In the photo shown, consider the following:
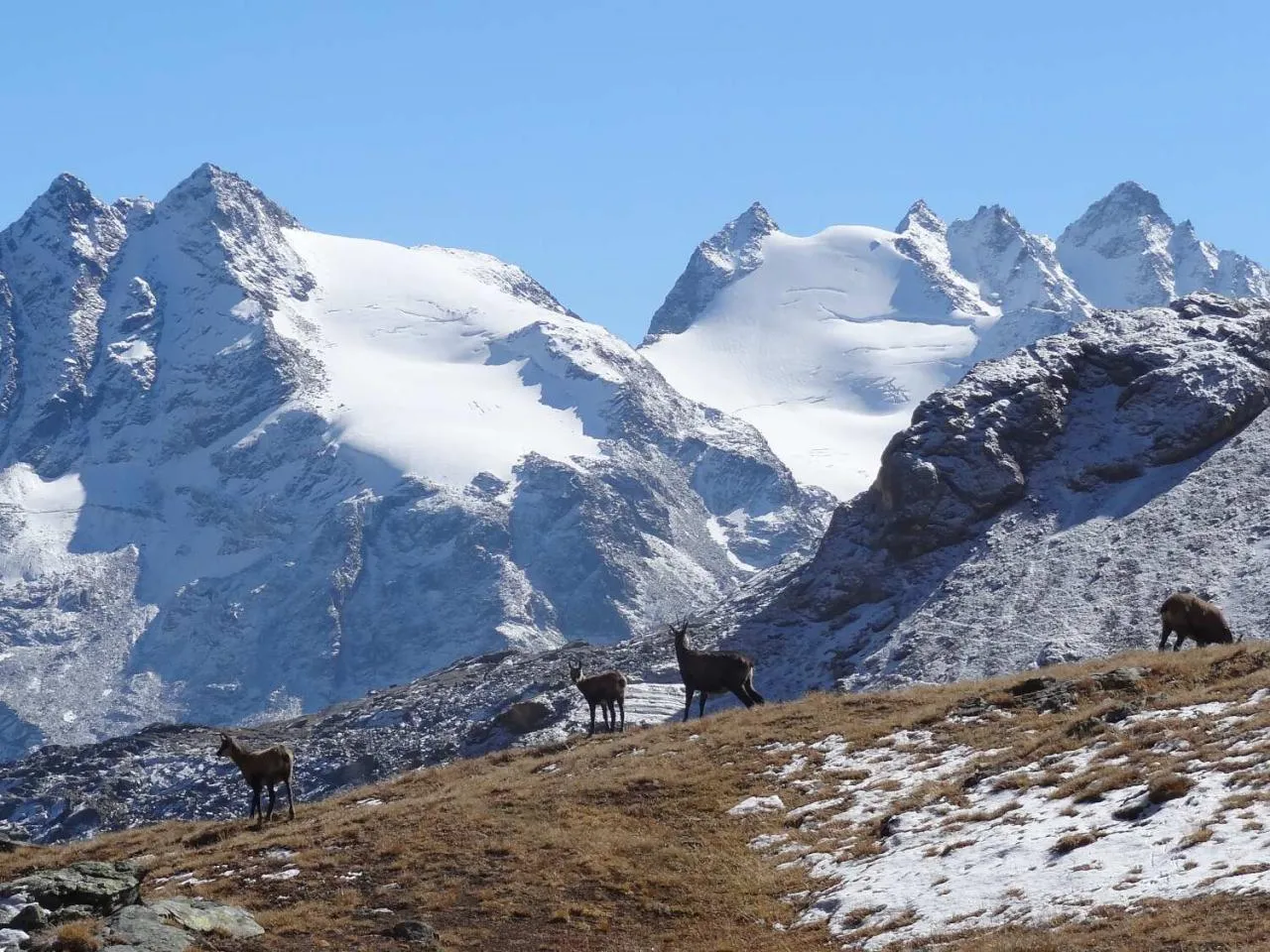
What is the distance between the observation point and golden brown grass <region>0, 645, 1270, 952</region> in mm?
30484

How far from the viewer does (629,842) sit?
3603 cm

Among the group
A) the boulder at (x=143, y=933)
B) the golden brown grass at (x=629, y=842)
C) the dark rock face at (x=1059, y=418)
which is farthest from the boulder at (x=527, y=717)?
the boulder at (x=143, y=933)

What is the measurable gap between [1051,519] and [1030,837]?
14145cm

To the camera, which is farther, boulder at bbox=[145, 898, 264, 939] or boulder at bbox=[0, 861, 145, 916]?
boulder at bbox=[0, 861, 145, 916]

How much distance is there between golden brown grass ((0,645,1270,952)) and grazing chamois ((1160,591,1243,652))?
277 cm

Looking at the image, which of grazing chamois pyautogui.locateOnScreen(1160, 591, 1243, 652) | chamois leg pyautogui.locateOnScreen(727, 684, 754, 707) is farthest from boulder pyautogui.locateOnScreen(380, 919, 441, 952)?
grazing chamois pyautogui.locateOnScreen(1160, 591, 1243, 652)

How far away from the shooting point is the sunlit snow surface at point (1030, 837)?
26266mm

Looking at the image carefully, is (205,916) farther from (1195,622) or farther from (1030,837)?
(1195,622)

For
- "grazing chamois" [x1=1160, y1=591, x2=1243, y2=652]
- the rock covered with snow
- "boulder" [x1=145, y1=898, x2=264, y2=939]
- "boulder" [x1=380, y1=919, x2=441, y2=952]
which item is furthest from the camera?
the rock covered with snow

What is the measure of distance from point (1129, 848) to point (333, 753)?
162m

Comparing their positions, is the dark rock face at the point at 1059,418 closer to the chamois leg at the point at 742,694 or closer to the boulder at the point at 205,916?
the chamois leg at the point at 742,694

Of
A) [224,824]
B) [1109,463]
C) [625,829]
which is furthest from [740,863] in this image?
[1109,463]

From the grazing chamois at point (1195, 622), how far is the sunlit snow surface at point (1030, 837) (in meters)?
13.1

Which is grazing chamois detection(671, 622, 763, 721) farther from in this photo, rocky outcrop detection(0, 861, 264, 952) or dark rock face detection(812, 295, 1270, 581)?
dark rock face detection(812, 295, 1270, 581)
